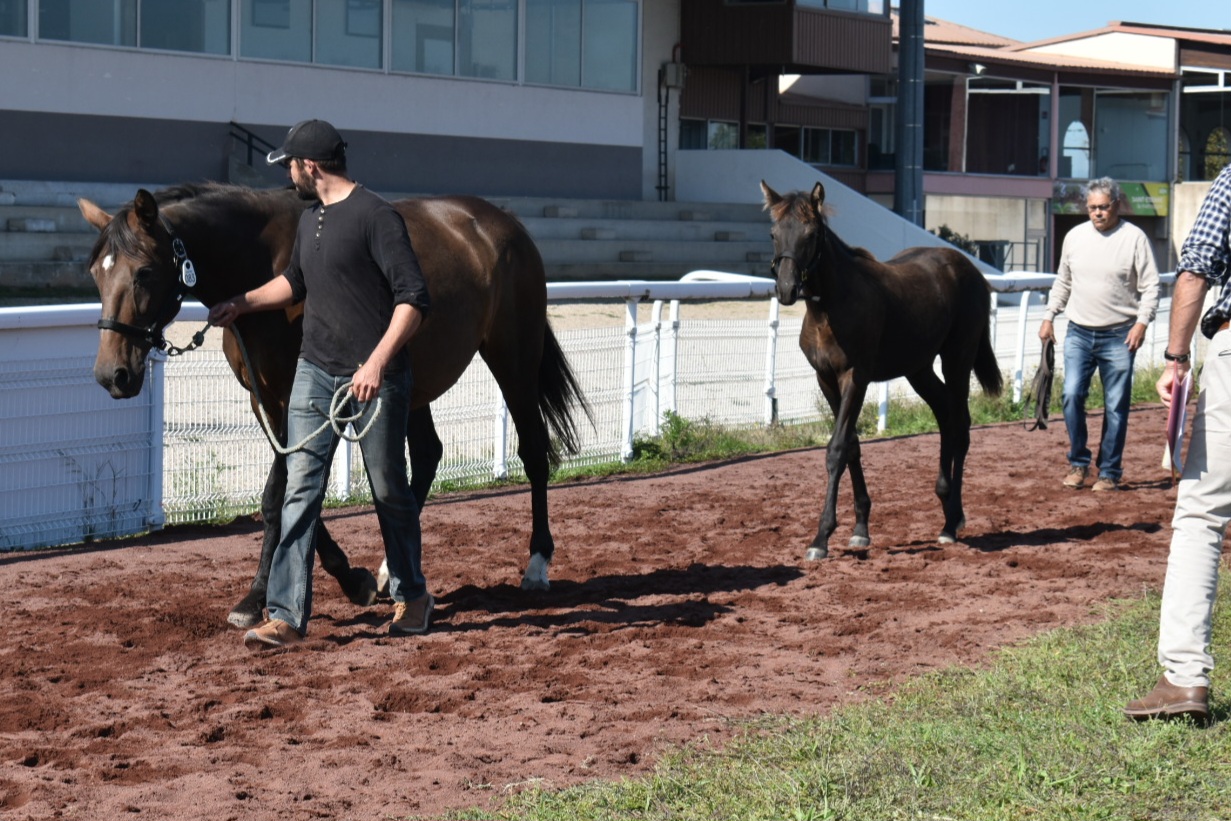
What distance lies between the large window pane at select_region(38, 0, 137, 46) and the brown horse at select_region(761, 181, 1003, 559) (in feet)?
54.4

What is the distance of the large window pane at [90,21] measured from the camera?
21.6 metres

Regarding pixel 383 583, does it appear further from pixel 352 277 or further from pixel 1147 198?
pixel 1147 198

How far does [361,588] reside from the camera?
660 cm

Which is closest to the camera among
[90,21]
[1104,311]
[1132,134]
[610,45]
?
[1104,311]

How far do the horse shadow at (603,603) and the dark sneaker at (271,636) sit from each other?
0.26m

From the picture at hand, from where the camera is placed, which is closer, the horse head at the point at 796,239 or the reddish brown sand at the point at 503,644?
the reddish brown sand at the point at 503,644

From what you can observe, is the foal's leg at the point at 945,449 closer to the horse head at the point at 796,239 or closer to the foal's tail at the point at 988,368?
the foal's tail at the point at 988,368

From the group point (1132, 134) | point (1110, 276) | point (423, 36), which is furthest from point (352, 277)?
point (1132, 134)

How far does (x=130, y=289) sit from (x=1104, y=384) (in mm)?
6686

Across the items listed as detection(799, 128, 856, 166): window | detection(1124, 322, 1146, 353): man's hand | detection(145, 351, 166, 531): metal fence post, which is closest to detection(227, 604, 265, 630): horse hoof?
detection(145, 351, 166, 531): metal fence post

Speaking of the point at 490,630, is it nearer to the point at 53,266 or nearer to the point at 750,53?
the point at 53,266

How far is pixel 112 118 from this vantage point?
22.4m

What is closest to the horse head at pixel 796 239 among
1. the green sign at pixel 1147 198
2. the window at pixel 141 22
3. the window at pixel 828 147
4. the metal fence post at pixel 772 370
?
the metal fence post at pixel 772 370

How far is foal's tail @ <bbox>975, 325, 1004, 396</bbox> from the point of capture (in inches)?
373
